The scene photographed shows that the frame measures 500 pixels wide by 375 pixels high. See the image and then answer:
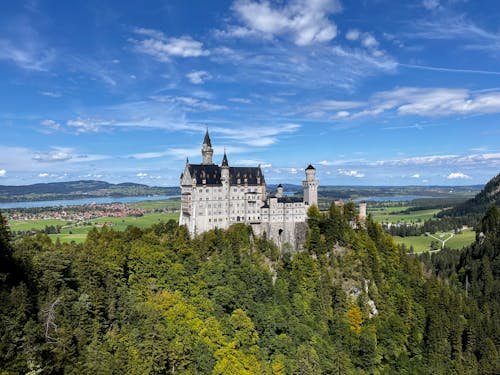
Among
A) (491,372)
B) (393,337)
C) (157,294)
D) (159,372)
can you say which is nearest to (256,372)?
(159,372)

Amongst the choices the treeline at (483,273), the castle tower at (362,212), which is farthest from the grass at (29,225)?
the treeline at (483,273)

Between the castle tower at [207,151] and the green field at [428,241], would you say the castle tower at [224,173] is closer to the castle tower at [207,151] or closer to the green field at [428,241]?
the castle tower at [207,151]

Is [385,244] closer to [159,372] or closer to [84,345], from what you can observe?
[159,372]

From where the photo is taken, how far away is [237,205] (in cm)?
8744

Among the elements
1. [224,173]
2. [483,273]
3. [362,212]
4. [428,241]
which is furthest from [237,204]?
[428,241]

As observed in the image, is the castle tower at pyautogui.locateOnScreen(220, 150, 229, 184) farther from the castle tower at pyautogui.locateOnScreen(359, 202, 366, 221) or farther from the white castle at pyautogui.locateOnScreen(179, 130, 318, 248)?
the castle tower at pyautogui.locateOnScreen(359, 202, 366, 221)

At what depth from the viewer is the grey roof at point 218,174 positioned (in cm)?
8528

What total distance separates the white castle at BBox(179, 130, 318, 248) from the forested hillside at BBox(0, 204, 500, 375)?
384 centimetres

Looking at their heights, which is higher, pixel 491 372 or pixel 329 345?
pixel 329 345

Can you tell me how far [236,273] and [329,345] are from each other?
784 inches

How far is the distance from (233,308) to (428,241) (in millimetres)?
149287

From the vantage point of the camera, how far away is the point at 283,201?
87.7 m

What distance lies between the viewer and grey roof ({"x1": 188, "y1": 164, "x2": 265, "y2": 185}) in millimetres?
85281

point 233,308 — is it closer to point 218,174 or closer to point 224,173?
point 224,173
